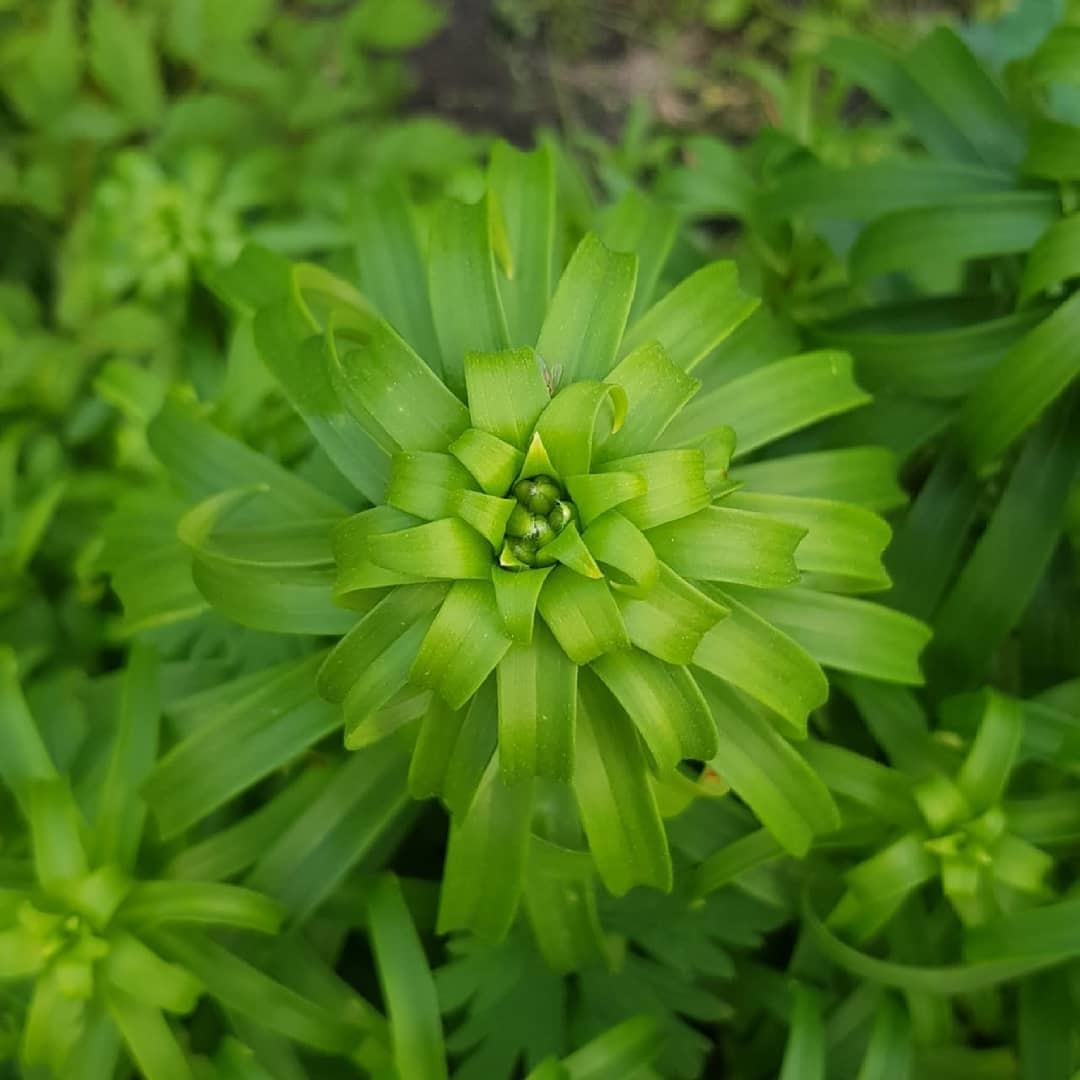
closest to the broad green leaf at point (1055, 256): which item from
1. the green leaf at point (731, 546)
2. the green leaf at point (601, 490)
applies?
the green leaf at point (731, 546)

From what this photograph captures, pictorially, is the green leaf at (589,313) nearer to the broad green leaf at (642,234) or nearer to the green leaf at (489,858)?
the broad green leaf at (642,234)

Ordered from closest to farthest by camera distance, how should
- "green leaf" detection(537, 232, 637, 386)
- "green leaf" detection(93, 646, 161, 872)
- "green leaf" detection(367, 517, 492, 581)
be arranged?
"green leaf" detection(367, 517, 492, 581)
"green leaf" detection(537, 232, 637, 386)
"green leaf" detection(93, 646, 161, 872)

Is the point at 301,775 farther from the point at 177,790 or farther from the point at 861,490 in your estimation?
the point at 861,490

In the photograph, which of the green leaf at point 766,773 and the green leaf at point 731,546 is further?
the green leaf at point 766,773

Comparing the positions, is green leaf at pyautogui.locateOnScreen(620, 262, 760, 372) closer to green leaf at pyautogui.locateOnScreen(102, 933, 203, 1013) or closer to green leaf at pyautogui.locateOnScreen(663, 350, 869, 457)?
green leaf at pyautogui.locateOnScreen(663, 350, 869, 457)

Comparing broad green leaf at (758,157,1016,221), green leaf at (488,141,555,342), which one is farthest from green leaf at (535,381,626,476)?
broad green leaf at (758,157,1016,221)

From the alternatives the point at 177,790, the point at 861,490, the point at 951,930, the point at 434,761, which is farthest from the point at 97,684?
the point at 951,930
